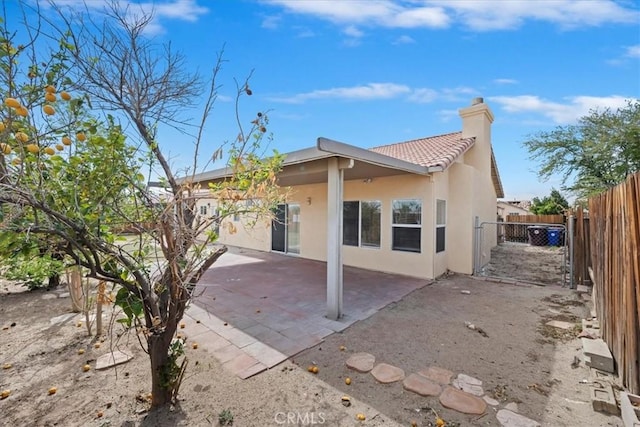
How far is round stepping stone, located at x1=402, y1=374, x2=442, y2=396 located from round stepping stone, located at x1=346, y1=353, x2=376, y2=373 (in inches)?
18.4

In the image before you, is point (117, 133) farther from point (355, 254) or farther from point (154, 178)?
point (355, 254)

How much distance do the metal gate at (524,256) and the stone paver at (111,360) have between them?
8331mm

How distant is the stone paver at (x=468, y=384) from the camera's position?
10.1 ft

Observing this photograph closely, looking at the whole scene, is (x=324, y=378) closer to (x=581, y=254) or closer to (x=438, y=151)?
(x=581, y=254)

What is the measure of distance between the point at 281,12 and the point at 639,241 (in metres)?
5.90

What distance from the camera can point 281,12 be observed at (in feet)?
17.4

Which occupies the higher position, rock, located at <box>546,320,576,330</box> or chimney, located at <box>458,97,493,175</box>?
chimney, located at <box>458,97,493,175</box>

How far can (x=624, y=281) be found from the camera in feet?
9.71

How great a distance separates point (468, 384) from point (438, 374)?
317mm

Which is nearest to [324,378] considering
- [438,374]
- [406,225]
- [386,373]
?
[386,373]

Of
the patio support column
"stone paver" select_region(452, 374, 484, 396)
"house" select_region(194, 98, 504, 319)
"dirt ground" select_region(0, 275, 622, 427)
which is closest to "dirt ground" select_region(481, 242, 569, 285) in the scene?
"house" select_region(194, 98, 504, 319)

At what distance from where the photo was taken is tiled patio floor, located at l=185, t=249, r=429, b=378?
3955mm

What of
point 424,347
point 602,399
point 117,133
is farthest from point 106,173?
point 602,399

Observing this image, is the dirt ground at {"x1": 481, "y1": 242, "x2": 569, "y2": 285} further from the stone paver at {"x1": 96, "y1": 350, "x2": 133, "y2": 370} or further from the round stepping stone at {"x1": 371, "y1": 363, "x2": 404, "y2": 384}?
the stone paver at {"x1": 96, "y1": 350, "x2": 133, "y2": 370}
